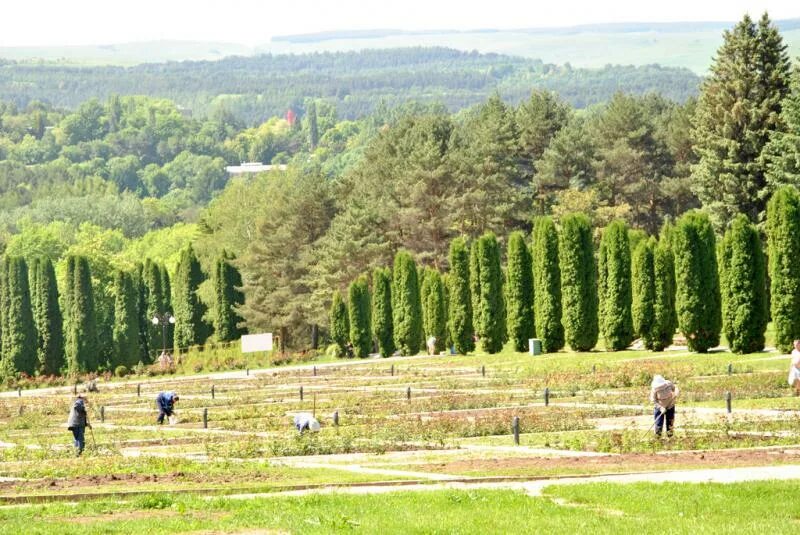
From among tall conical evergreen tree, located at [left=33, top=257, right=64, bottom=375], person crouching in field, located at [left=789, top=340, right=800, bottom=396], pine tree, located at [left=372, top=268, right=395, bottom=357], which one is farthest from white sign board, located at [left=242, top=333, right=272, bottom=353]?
person crouching in field, located at [left=789, top=340, right=800, bottom=396]

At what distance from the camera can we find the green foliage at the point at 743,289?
54500 millimetres

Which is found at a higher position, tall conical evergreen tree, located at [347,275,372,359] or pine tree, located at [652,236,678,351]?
pine tree, located at [652,236,678,351]

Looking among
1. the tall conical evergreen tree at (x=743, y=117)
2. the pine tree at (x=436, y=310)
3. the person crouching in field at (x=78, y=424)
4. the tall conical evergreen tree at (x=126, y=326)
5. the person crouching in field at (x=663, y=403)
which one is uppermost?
the tall conical evergreen tree at (x=743, y=117)

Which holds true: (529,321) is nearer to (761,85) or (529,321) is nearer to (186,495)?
(761,85)

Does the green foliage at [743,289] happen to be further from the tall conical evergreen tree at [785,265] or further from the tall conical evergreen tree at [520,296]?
the tall conical evergreen tree at [520,296]

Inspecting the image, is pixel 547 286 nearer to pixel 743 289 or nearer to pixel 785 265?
pixel 743 289

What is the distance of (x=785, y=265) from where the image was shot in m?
53.8

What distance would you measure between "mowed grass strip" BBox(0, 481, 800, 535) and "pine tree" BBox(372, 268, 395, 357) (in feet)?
180

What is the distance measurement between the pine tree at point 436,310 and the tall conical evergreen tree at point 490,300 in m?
4.58

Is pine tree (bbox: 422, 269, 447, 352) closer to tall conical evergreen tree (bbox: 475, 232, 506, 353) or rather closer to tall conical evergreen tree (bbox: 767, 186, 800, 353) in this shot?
tall conical evergreen tree (bbox: 475, 232, 506, 353)

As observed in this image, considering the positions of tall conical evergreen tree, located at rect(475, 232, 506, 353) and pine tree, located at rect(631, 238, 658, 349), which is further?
tall conical evergreen tree, located at rect(475, 232, 506, 353)

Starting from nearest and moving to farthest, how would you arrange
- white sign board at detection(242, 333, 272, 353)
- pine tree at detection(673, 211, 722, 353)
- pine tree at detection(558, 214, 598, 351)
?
pine tree at detection(673, 211, 722, 353), pine tree at detection(558, 214, 598, 351), white sign board at detection(242, 333, 272, 353)

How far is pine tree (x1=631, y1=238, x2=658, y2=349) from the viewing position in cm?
6069

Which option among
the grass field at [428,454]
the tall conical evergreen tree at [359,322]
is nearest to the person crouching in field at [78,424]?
the grass field at [428,454]
